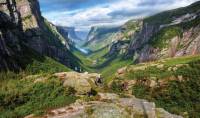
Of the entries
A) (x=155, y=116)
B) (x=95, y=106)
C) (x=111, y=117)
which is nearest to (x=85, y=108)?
(x=95, y=106)

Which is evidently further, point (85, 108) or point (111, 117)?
point (85, 108)

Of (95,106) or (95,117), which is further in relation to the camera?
(95,106)

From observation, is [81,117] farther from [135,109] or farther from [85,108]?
[135,109]

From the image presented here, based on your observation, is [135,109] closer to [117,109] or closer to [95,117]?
[117,109]

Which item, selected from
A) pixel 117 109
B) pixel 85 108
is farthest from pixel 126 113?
pixel 85 108

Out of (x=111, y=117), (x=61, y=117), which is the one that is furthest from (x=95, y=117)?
(x=61, y=117)

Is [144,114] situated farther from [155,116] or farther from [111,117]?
[111,117]

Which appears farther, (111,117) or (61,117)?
(61,117)
